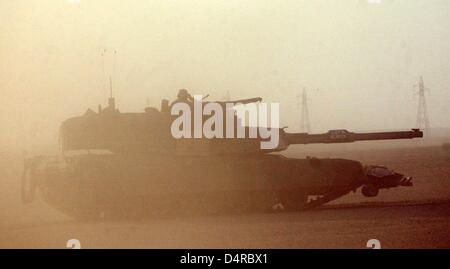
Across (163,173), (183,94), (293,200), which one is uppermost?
(183,94)

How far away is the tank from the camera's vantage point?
15219 millimetres

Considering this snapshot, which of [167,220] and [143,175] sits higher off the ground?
[143,175]

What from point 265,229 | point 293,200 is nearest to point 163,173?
point 293,200

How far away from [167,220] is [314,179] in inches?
135

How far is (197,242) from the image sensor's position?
1152cm

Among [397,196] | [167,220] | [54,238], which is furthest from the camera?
[397,196]

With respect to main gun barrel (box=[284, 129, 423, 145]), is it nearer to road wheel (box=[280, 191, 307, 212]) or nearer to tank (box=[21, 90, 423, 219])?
tank (box=[21, 90, 423, 219])

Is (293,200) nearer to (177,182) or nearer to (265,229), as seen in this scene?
(177,182)

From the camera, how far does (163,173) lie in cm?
1527

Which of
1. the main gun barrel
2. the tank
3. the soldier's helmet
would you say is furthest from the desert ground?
the soldier's helmet

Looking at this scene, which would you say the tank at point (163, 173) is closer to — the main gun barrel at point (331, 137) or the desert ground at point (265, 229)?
the desert ground at point (265, 229)

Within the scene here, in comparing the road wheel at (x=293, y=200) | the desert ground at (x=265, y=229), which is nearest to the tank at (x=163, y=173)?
the road wheel at (x=293, y=200)

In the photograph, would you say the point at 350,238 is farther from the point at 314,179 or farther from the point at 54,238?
the point at 54,238
